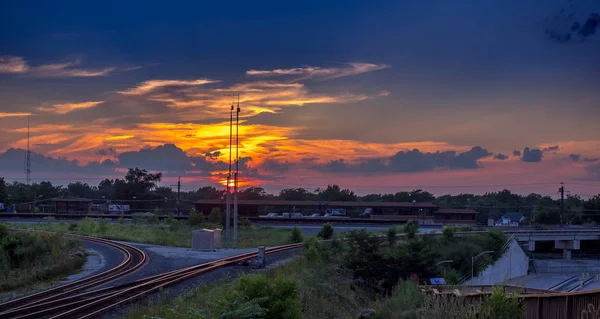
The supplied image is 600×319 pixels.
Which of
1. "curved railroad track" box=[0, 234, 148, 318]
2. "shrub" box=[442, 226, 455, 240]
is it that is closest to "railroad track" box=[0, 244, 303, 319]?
"curved railroad track" box=[0, 234, 148, 318]

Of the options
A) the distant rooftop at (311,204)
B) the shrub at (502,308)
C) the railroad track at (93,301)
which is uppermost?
the shrub at (502,308)

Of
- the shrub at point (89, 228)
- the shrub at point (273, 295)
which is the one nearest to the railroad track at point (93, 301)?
the shrub at point (273, 295)

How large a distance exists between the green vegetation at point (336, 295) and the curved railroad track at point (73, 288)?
4284mm

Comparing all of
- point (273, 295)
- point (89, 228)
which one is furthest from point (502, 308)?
point (89, 228)

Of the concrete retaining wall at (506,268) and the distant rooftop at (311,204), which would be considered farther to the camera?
the distant rooftop at (311,204)

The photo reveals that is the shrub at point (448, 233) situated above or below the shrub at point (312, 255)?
below

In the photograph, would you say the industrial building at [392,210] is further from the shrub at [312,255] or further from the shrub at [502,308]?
the shrub at [502,308]

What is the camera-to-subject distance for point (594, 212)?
13412 cm

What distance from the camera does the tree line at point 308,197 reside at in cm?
13250

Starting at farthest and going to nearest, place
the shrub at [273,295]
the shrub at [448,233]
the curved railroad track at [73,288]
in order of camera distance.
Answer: the shrub at [448,233]
the curved railroad track at [73,288]
the shrub at [273,295]

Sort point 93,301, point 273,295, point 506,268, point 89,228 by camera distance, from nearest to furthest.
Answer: point 273,295 → point 93,301 → point 89,228 → point 506,268

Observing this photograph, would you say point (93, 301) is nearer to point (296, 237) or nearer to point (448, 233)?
point (296, 237)

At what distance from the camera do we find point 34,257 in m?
37.2

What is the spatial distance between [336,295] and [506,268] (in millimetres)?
42851
